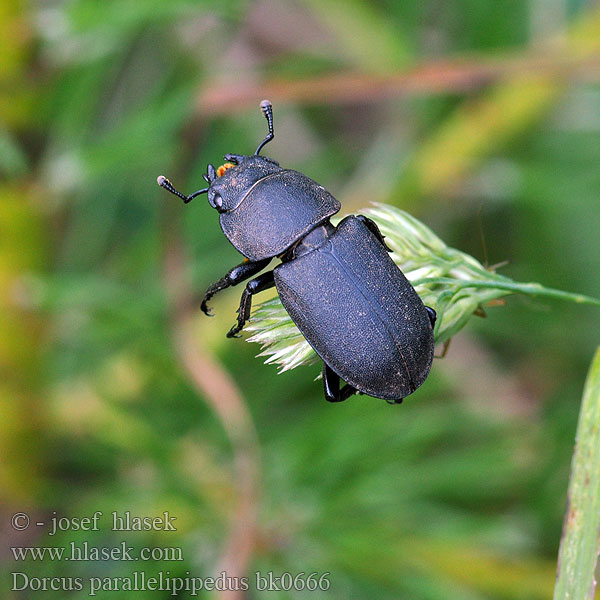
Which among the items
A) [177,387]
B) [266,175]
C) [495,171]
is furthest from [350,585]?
[495,171]

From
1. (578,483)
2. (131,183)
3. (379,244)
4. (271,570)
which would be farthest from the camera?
(131,183)

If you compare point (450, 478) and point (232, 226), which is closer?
point (232, 226)

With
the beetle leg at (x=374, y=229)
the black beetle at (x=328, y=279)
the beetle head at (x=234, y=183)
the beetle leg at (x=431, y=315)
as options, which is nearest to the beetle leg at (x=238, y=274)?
the black beetle at (x=328, y=279)

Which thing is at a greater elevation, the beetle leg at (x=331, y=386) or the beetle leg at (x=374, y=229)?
the beetle leg at (x=374, y=229)

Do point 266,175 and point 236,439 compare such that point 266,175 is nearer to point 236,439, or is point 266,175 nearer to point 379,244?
point 379,244

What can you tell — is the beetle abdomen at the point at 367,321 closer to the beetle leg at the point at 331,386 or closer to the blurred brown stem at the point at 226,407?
the beetle leg at the point at 331,386

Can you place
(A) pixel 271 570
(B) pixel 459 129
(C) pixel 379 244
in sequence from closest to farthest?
(C) pixel 379 244 < (A) pixel 271 570 < (B) pixel 459 129

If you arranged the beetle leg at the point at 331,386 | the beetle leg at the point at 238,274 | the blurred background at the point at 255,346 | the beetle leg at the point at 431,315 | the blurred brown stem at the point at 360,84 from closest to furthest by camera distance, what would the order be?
the beetle leg at the point at 431,315
the beetle leg at the point at 331,386
the beetle leg at the point at 238,274
the blurred background at the point at 255,346
the blurred brown stem at the point at 360,84

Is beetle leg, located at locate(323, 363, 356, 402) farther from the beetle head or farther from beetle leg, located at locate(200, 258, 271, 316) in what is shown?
the beetle head

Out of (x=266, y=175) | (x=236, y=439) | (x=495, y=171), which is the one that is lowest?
(x=236, y=439)
